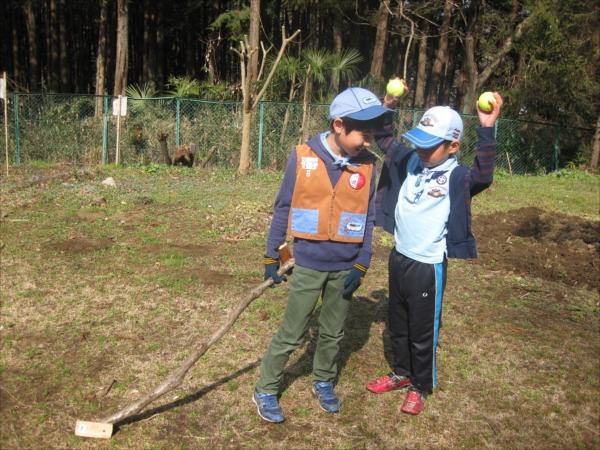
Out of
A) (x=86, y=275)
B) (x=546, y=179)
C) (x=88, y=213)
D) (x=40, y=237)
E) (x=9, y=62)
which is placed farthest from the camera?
(x=9, y=62)

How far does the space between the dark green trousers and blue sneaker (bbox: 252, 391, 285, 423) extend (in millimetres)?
39

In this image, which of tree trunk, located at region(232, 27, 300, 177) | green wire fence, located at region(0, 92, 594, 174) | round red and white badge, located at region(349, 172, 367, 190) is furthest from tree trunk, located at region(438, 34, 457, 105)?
round red and white badge, located at region(349, 172, 367, 190)

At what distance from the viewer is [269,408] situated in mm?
3418

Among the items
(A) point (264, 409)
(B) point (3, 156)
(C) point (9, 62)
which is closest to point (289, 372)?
(A) point (264, 409)

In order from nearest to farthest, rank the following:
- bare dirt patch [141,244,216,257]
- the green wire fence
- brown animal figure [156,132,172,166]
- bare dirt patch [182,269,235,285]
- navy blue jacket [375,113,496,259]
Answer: navy blue jacket [375,113,496,259]
bare dirt patch [182,269,235,285]
bare dirt patch [141,244,216,257]
brown animal figure [156,132,172,166]
the green wire fence

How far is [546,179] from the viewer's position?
17.0 meters

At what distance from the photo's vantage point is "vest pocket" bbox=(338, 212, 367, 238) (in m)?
3.31

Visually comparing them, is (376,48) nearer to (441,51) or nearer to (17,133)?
(441,51)

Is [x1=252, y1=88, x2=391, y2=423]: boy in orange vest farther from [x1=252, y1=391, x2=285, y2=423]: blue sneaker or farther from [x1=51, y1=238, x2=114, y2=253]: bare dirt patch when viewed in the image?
[x1=51, y1=238, x2=114, y2=253]: bare dirt patch

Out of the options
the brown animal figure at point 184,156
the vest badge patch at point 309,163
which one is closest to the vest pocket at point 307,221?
Result: the vest badge patch at point 309,163

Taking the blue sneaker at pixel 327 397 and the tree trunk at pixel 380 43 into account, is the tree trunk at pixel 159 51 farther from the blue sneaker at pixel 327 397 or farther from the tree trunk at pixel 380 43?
the blue sneaker at pixel 327 397

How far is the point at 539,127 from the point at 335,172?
17.3 metres

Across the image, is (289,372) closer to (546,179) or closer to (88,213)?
(88,213)

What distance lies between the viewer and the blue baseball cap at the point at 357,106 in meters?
3.18
